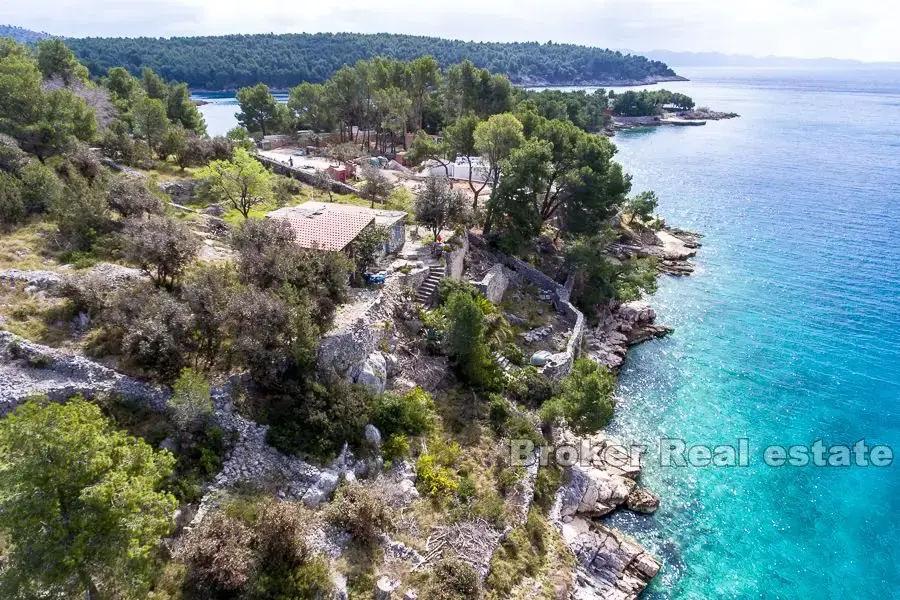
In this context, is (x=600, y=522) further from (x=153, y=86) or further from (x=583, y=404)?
(x=153, y=86)

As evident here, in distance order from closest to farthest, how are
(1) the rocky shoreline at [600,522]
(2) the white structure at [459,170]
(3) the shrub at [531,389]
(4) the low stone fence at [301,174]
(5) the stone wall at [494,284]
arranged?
(1) the rocky shoreline at [600,522] → (3) the shrub at [531,389] → (5) the stone wall at [494,284] → (4) the low stone fence at [301,174] → (2) the white structure at [459,170]

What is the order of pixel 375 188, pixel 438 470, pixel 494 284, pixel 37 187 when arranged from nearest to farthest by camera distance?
pixel 438 470 → pixel 37 187 → pixel 494 284 → pixel 375 188

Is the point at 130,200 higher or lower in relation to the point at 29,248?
higher

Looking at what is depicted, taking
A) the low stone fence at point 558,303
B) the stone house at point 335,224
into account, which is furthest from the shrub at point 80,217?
the low stone fence at point 558,303

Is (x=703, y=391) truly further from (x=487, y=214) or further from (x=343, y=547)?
(x=343, y=547)

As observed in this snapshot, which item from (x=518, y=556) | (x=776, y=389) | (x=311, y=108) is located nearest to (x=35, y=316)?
(x=518, y=556)

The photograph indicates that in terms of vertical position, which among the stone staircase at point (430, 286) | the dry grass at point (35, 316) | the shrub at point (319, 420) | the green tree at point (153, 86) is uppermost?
the green tree at point (153, 86)

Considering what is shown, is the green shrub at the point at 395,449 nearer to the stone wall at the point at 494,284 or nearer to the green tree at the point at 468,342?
the green tree at the point at 468,342

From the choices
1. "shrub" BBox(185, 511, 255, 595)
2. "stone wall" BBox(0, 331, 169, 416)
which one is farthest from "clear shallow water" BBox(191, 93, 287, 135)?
"shrub" BBox(185, 511, 255, 595)
